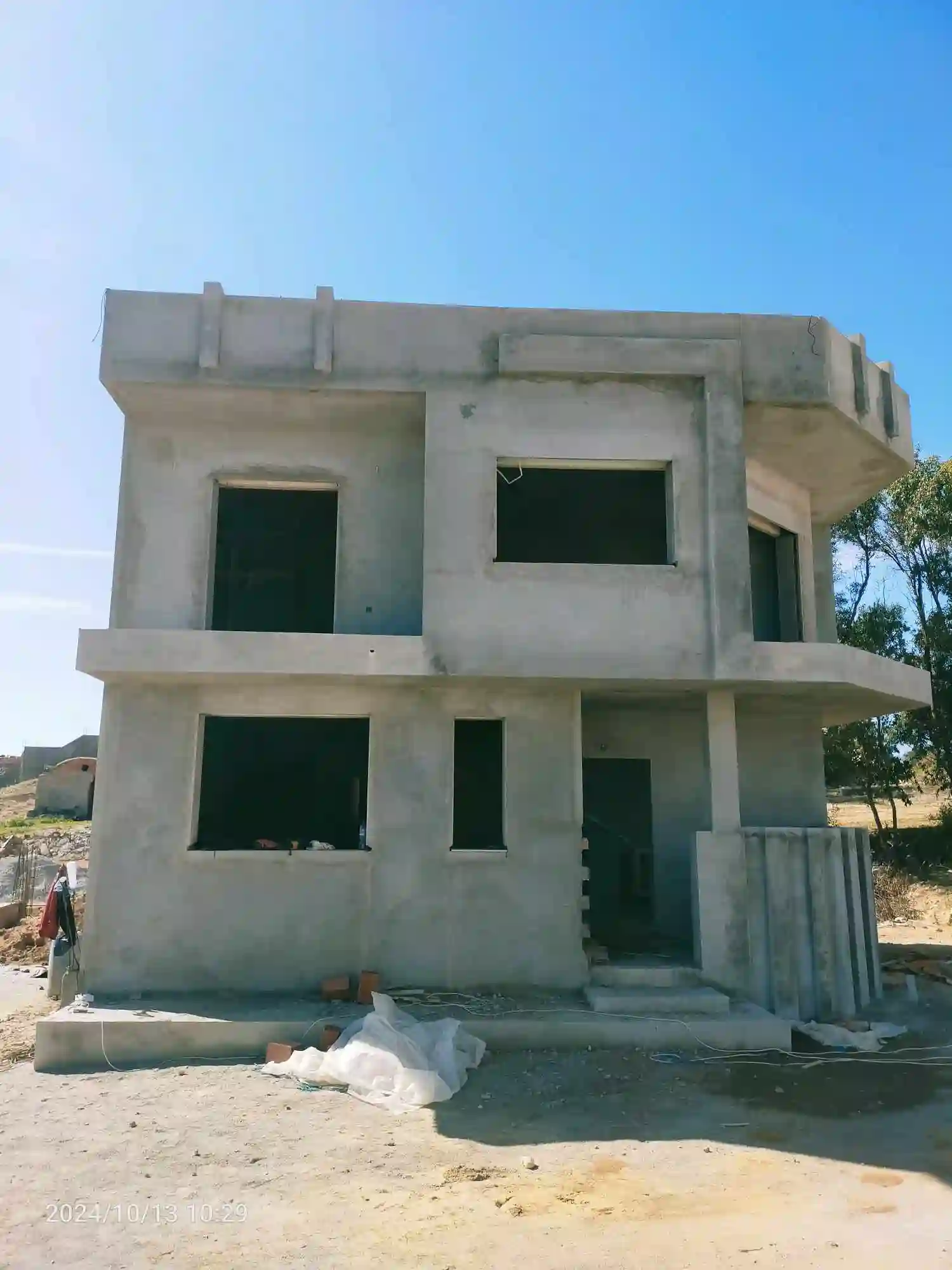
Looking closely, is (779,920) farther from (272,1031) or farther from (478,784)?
(272,1031)

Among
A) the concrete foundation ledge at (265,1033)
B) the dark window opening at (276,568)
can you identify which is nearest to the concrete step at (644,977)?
the concrete foundation ledge at (265,1033)

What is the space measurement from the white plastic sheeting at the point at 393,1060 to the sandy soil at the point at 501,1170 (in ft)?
0.57

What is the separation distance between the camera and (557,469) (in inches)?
415

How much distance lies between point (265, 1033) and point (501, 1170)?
3128mm

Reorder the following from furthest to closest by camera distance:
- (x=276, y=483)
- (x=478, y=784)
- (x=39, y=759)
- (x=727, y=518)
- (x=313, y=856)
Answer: (x=39, y=759) → (x=478, y=784) → (x=276, y=483) → (x=727, y=518) → (x=313, y=856)

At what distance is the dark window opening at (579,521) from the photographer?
12344mm

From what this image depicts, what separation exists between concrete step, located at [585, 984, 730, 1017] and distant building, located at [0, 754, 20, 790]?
5447 cm

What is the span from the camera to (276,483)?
1051 cm

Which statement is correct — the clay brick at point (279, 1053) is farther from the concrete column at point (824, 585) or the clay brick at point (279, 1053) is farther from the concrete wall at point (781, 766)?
the concrete column at point (824, 585)

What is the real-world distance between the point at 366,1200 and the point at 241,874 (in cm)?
450

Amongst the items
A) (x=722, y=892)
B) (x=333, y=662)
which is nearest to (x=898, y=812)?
(x=722, y=892)

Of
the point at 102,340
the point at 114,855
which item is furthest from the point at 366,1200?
the point at 102,340

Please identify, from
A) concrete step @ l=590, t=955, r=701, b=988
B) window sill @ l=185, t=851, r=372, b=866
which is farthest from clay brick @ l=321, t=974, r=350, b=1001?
concrete step @ l=590, t=955, r=701, b=988

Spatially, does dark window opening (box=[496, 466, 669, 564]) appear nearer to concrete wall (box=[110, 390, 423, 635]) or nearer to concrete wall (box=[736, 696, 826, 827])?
concrete wall (box=[110, 390, 423, 635])
